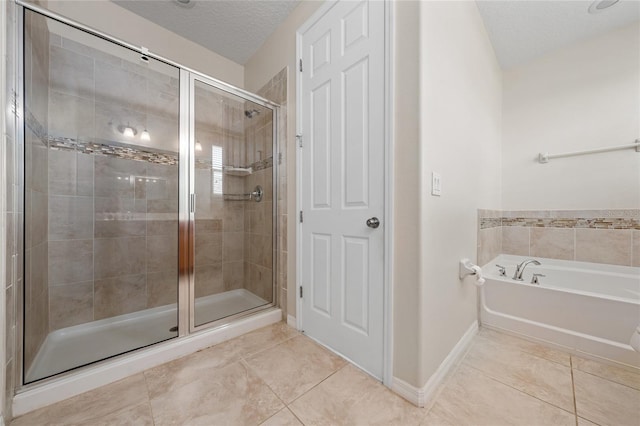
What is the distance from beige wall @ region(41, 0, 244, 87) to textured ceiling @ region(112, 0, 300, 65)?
0.21ft

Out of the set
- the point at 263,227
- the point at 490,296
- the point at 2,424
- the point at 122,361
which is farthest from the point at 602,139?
the point at 2,424

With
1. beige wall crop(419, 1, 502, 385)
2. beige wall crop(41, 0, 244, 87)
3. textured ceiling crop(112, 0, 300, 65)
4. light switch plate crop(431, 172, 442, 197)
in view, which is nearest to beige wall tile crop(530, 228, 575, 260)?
beige wall crop(419, 1, 502, 385)

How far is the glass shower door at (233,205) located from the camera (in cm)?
187

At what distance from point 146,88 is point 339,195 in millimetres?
1912

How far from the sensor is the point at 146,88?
1.97 m

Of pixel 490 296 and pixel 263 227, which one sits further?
pixel 263 227

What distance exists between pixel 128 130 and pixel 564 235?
4.03 metres

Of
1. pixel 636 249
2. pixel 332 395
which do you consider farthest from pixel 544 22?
pixel 332 395

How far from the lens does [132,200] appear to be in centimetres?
201

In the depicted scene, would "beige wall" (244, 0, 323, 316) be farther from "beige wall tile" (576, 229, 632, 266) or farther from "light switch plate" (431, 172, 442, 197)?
"beige wall tile" (576, 229, 632, 266)

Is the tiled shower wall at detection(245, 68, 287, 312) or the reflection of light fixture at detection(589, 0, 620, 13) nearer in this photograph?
the reflection of light fixture at detection(589, 0, 620, 13)

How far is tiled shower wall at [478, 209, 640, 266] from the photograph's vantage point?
6.27ft

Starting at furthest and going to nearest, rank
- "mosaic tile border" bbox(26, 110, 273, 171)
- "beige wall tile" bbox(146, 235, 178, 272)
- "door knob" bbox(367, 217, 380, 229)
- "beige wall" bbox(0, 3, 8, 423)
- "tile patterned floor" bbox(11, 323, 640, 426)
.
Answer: "beige wall tile" bbox(146, 235, 178, 272)
"mosaic tile border" bbox(26, 110, 273, 171)
"door knob" bbox(367, 217, 380, 229)
"tile patterned floor" bbox(11, 323, 640, 426)
"beige wall" bbox(0, 3, 8, 423)

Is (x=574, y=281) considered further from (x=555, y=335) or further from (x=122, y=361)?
(x=122, y=361)
